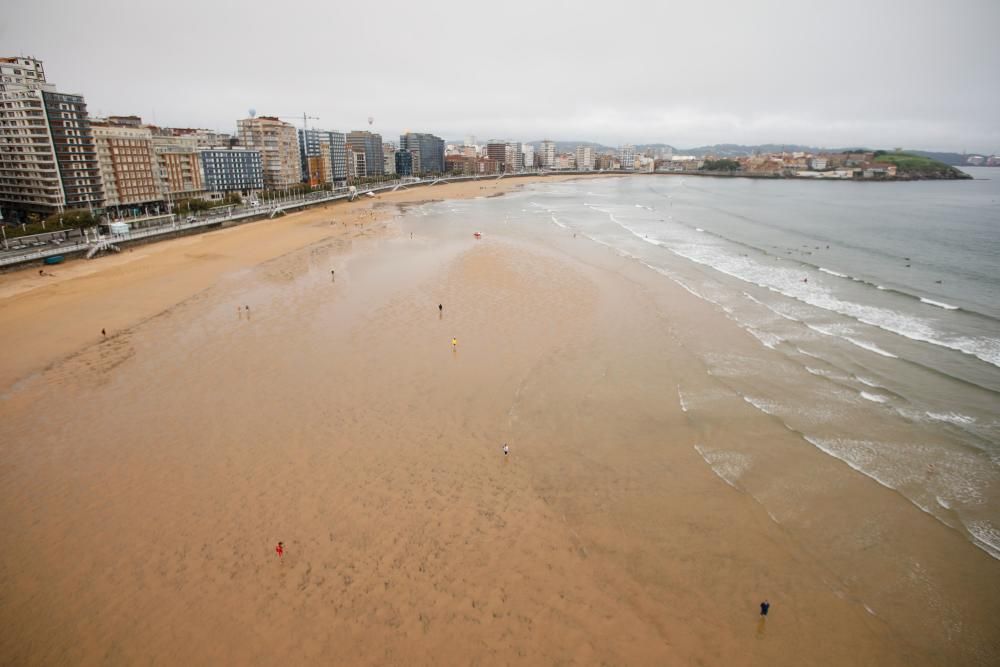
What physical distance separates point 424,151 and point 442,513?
146m

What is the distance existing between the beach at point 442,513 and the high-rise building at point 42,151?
31.1 meters

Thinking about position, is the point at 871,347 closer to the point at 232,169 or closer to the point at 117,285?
the point at 117,285

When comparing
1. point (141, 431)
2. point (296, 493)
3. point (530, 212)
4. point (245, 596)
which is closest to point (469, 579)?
point (245, 596)

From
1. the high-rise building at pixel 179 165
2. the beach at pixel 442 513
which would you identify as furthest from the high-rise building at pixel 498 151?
the beach at pixel 442 513

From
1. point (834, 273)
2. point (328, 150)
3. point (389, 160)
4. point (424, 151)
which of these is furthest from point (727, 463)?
point (424, 151)

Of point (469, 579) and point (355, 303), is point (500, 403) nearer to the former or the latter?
point (469, 579)

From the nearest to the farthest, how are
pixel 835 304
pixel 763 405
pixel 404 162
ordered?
pixel 763 405
pixel 835 304
pixel 404 162

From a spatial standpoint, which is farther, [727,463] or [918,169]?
[918,169]

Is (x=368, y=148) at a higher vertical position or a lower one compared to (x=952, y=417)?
higher

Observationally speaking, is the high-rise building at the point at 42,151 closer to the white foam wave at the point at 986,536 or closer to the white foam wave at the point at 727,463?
the white foam wave at the point at 727,463

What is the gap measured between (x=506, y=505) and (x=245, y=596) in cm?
464

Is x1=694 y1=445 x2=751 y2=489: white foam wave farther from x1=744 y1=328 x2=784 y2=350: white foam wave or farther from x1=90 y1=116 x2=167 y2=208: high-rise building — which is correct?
x1=90 y1=116 x2=167 y2=208: high-rise building

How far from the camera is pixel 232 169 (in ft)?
232

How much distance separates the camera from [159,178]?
54781 millimetres
